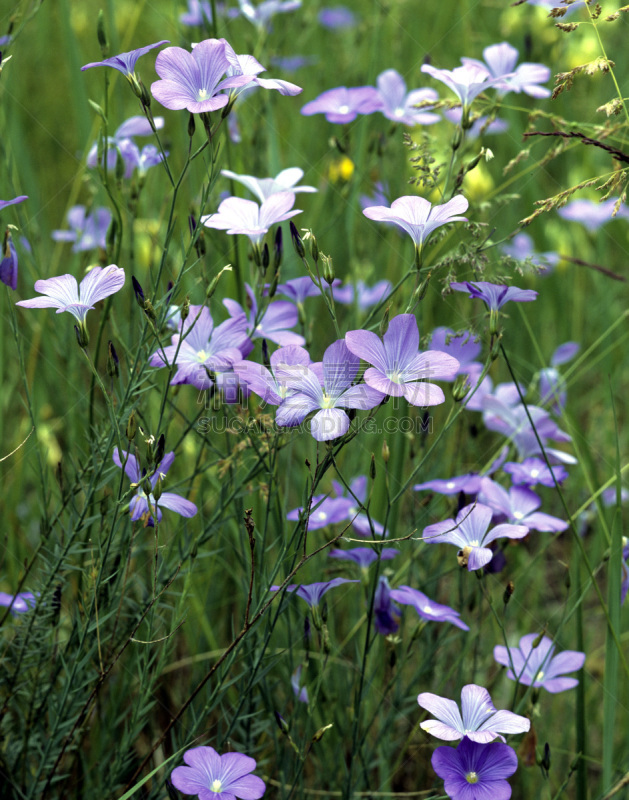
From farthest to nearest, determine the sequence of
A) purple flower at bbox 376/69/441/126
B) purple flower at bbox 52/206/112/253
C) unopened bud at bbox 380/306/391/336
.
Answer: purple flower at bbox 52/206/112/253
purple flower at bbox 376/69/441/126
unopened bud at bbox 380/306/391/336

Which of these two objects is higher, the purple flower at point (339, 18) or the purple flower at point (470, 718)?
the purple flower at point (339, 18)

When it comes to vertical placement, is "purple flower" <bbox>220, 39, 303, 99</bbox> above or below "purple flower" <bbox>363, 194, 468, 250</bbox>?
above

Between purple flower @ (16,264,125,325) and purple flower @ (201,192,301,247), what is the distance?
0.17m

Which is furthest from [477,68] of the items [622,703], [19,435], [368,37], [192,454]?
[368,37]

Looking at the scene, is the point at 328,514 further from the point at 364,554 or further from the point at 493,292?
the point at 493,292

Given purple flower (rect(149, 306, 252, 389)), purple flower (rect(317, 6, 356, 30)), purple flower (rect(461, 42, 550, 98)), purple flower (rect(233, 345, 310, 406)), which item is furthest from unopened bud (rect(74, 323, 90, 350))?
purple flower (rect(317, 6, 356, 30))

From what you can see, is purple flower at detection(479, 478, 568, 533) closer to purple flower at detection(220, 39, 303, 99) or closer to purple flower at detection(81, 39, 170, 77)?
purple flower at detection(220, 39, 303, 99)

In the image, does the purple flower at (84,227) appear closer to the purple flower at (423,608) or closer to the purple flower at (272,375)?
the purple flower at (272,375)

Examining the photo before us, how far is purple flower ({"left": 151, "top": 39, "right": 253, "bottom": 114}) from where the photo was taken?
964 millimetres

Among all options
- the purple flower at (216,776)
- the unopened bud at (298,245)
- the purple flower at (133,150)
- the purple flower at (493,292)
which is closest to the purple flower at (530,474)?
the purple flower at (493,292)

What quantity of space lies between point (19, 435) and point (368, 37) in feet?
7.46

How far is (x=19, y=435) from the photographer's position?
1885 mm

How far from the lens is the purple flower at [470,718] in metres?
0.92

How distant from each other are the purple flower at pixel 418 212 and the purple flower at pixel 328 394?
0.18 metres
